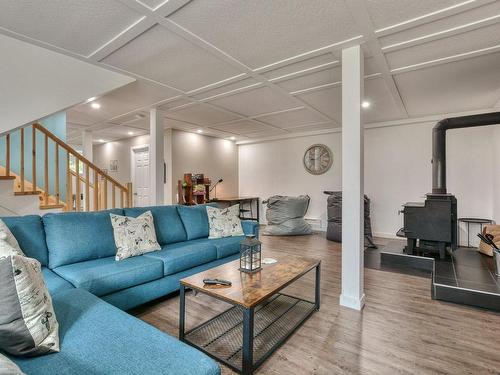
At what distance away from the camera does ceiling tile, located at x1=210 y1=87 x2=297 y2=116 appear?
3.65m

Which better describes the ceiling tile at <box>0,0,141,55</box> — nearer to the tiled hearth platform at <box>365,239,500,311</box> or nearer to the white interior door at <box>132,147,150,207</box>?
the tiled hearth platform at <box>365,239,500,311</box>

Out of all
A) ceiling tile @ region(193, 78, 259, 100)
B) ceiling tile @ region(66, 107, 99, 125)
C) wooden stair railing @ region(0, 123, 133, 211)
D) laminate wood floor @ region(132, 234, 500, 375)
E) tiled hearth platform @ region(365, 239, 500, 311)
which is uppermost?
ceiling tile @ region(193, 78, 259, 100)

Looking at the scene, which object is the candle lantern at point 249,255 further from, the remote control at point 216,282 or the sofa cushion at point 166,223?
the sofa cushion at point 166,223

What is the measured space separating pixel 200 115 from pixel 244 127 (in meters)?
1.28

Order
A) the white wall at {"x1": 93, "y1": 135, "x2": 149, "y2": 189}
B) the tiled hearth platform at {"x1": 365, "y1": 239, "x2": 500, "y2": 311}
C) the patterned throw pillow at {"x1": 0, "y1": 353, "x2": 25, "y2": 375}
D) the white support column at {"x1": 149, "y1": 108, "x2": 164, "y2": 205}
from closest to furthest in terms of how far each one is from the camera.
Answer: the patterned throw pillow at {"x1": 0, "y1": 353, "x2": 25, "y2": 375}
the tiled hearth platform at {"x1": 365, "y1": 239, "x2": 500, "y2": 311}
the white support column at {"x1": 149, "y1": 108, "x2": 164, "y2": 205}
the white wall at {"x1": 93, "y1": 135, "x2": 149, "y2": 189}

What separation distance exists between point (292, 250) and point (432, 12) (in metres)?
3.48

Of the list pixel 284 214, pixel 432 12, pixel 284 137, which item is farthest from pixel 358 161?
pixel 284 137

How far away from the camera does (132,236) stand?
2.54 m

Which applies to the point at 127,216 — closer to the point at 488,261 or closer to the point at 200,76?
the point at 200,76

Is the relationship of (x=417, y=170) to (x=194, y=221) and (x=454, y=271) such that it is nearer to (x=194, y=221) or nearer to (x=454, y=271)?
(x=454, y=271)

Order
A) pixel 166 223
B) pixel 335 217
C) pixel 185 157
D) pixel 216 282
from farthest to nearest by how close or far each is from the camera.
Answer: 1. pixel 185 157
2. pixel 335 217
3. pixel 166 223
4. pixel 216 282

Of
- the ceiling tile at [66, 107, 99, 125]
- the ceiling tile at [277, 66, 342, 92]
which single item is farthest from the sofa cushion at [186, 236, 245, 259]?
the ceiling tile at [66, 107, 99, 125]

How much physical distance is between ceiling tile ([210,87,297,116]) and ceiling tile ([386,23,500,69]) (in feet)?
4.94

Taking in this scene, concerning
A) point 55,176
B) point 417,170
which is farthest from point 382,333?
point 55,176
